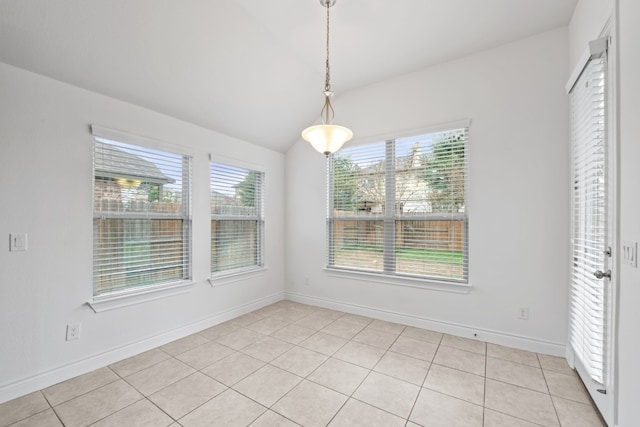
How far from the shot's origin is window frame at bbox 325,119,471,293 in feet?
10.1

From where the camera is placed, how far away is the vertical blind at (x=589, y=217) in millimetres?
1809

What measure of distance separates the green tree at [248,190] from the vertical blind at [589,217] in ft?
11.9

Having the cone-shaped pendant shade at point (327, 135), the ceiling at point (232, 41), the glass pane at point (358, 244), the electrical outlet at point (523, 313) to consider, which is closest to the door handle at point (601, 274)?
the electrical outlet at point (523, 313)

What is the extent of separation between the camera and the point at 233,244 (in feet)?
12.6

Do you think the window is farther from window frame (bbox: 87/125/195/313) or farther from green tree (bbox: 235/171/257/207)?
window frame (bbox: 87/125/195/313)

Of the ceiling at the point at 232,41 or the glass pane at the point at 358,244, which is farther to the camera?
the glass pane at the point at 358,244

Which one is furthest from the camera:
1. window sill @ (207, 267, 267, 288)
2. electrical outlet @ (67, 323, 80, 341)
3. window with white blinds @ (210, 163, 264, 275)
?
window with white blinds @ (210, 163, 264, 275)

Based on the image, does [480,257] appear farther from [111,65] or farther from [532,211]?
[111,65]

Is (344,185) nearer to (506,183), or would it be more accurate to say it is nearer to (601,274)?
(506,183)

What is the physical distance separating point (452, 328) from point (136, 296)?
133 inches

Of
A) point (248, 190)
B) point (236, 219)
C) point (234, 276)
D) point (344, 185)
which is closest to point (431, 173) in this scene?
point (344, 185)

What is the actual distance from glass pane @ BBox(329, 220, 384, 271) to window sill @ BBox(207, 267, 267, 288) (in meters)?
1.09

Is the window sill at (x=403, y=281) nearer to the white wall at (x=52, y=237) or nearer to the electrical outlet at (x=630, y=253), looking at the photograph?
the electrical outlet at (x=630, y=253)

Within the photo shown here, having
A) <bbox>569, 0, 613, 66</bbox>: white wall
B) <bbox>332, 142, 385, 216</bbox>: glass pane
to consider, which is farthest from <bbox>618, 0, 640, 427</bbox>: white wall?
<bbox>332, 142, 385, 216</bbox>: glass pane
